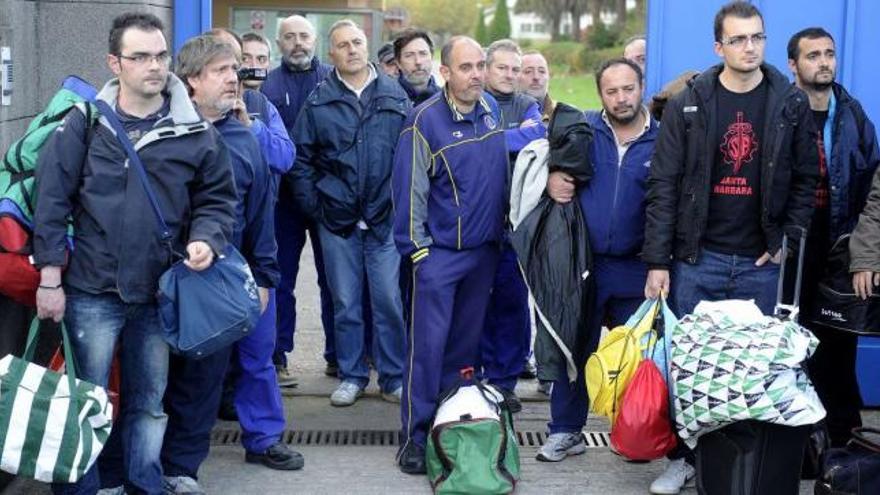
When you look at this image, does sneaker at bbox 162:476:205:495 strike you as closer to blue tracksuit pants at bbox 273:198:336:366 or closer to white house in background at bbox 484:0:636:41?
blue tracksuit pants at bbox 273:198:336:366

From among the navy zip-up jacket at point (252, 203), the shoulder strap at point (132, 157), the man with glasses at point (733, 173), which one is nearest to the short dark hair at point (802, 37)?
the man with glasses at point (733, 173)

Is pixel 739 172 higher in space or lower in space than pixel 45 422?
higher

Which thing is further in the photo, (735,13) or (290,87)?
(290,87)

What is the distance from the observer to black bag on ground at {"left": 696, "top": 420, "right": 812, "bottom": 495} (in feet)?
16.4

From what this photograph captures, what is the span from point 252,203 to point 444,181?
0.87 m

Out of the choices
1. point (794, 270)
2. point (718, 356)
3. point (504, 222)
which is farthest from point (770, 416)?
point (504, 222)

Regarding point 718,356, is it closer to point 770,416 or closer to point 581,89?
point 770,416

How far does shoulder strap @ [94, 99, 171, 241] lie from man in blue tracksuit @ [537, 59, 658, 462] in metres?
1.79

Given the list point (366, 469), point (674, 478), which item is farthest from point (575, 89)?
point (674, 478)

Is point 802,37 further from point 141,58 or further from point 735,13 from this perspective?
point 141,58

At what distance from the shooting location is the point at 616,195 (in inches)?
222

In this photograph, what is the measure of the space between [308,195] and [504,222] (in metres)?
1.22

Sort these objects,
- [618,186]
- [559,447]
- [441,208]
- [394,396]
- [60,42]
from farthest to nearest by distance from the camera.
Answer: [394,396] < [60,42] < [559,447] < [441,208] < [618,186]

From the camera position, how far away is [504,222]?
5910mm
